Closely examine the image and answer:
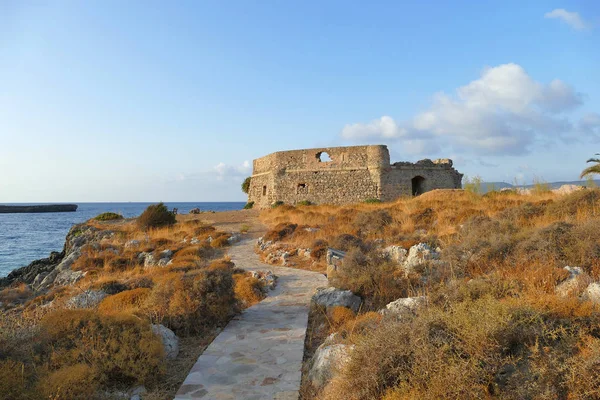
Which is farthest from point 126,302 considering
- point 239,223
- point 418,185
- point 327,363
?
point 418,185

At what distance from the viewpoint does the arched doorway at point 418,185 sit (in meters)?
26.6

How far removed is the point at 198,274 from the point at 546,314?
5.65m

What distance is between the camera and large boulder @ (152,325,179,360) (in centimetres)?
535

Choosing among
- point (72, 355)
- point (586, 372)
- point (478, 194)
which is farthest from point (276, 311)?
point (478, 194)

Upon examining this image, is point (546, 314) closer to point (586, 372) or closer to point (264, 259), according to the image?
point (586, 372)

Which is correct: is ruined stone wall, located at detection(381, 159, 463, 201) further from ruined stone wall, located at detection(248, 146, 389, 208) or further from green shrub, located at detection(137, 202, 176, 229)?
green shrub, located at detection(137, 202, 176, 229)

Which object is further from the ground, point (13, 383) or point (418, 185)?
point (418, 185)

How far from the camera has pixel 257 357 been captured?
5.27m

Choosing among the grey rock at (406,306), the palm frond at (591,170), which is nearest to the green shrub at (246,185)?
the palm frond at (591,170)

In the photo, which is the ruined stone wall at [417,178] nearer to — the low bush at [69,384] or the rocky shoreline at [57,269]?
the rocky shoreline at [57,269]

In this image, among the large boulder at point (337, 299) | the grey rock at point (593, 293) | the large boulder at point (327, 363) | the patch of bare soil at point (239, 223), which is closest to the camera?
the large boulder at point (327, 363)

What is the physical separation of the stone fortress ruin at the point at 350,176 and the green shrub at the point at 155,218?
8.59 metres

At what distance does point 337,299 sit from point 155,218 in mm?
16383

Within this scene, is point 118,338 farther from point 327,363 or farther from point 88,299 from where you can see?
point 88,299
